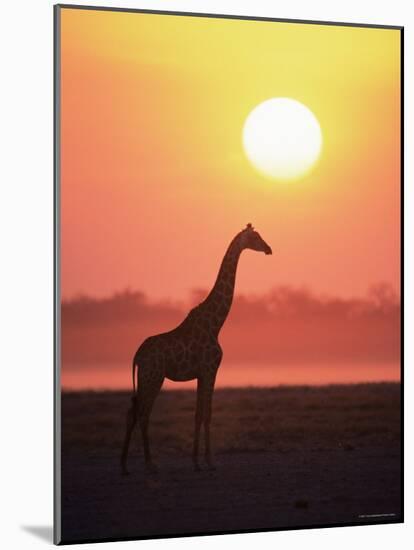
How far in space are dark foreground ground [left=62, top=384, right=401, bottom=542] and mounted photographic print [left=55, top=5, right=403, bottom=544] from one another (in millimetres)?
12

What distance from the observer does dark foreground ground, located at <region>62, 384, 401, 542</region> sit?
964 cm

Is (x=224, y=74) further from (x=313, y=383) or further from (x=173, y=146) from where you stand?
(x=313, y=383)

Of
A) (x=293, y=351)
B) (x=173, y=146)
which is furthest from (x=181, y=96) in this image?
(x=293, y=351)

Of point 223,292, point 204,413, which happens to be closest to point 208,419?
point 204,413

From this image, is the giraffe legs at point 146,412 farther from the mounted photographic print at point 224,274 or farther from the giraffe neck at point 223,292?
the giraffe neck at point 223,292

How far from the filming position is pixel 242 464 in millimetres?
9977

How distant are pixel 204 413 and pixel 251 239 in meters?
1.09

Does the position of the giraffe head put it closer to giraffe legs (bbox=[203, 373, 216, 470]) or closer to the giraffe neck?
the giraffe neck

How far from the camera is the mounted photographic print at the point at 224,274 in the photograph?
9633 millimetres

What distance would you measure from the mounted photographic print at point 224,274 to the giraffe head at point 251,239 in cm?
1

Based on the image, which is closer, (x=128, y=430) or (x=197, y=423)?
(x=128, y=430)

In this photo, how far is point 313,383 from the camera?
10.1 metres

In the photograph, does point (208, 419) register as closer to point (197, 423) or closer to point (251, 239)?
point (197, 423)

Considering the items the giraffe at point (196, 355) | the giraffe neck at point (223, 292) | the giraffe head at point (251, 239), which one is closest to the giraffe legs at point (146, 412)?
the giraffe at point (196, 355)
